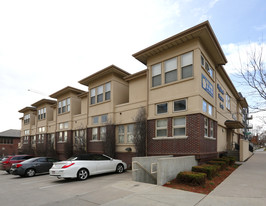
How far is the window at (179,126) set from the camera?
1306 cm

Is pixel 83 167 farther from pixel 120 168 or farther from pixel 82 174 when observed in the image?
pixel 120 168

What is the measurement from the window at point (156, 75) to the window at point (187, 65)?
1.88 metres

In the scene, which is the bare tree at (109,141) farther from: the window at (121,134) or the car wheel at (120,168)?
the car wheel at (120,168)

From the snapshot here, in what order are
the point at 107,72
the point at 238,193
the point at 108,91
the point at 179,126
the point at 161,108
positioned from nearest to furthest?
the point at 238,193
the point at 179,126
the point at 161,108
the point at 107,72
the point at 108,91

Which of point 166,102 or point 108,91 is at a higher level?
point 108,91

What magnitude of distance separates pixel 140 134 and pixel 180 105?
3620 millimetres

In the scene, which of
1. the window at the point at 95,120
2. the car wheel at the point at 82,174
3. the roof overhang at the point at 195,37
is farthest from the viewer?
the window at the point at 95,120

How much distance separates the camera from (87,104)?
21797 mm

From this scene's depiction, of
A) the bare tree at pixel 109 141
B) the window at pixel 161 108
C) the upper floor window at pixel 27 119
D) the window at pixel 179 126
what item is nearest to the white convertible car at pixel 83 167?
the bare tree at pixel 109 141

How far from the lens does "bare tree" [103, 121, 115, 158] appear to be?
1750 centimetres

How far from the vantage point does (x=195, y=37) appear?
13.0m

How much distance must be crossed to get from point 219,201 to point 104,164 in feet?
24.9

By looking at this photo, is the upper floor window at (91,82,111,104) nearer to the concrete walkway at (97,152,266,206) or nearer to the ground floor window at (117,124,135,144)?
the ground floor window at (117,124,135,144)

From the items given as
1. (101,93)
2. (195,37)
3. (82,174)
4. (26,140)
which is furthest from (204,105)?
(26,140)
